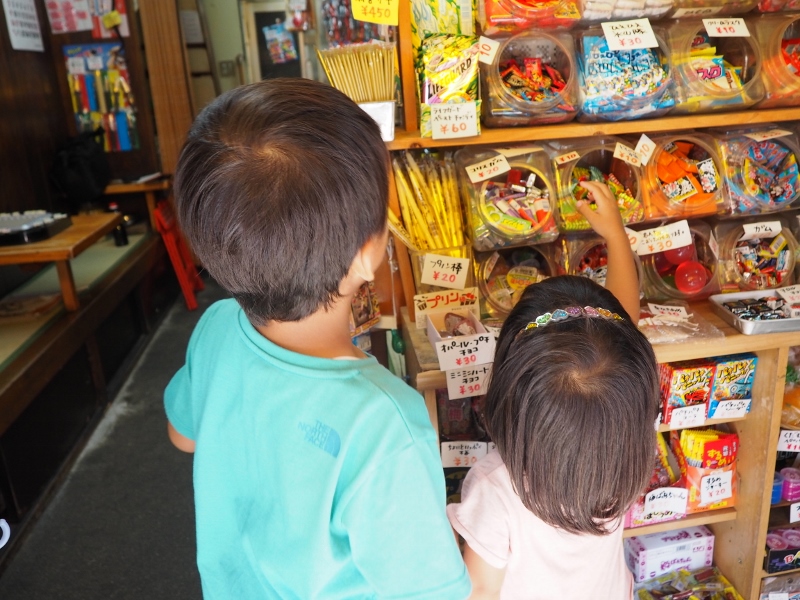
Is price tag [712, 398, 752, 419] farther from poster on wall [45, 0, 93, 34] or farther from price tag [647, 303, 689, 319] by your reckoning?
poster on wall [45, 0, 93, 34]

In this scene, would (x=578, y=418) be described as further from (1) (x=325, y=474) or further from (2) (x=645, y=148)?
(2) (x=645, y=148)

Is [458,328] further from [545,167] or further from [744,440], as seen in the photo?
[744,440]

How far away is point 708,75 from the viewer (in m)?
1.64

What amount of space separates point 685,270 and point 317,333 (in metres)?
1.22

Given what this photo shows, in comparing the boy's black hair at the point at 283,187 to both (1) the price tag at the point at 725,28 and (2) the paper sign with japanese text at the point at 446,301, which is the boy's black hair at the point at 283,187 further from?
(1) the price tag at the point at 725,28

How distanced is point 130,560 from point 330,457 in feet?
5.90

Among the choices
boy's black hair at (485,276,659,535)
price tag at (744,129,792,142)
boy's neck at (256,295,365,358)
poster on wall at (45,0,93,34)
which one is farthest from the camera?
poster on wall at (45,0,93,34)

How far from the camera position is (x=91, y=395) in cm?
313

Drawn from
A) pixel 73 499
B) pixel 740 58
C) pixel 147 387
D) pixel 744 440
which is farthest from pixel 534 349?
pixel 147 387

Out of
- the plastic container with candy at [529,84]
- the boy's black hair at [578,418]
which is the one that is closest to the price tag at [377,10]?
the plastic container with candy at [529,84]

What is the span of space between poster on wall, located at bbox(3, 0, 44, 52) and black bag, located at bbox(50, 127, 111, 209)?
0.58 metres

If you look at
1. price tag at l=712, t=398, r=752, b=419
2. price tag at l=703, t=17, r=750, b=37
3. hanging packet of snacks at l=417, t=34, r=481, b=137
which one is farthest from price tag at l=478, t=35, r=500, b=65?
price tag at l=712, t=398, r=752, b=419

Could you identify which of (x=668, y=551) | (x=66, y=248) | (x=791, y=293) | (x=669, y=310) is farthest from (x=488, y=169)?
(x=66, y=248)

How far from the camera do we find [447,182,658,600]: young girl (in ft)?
3.23
